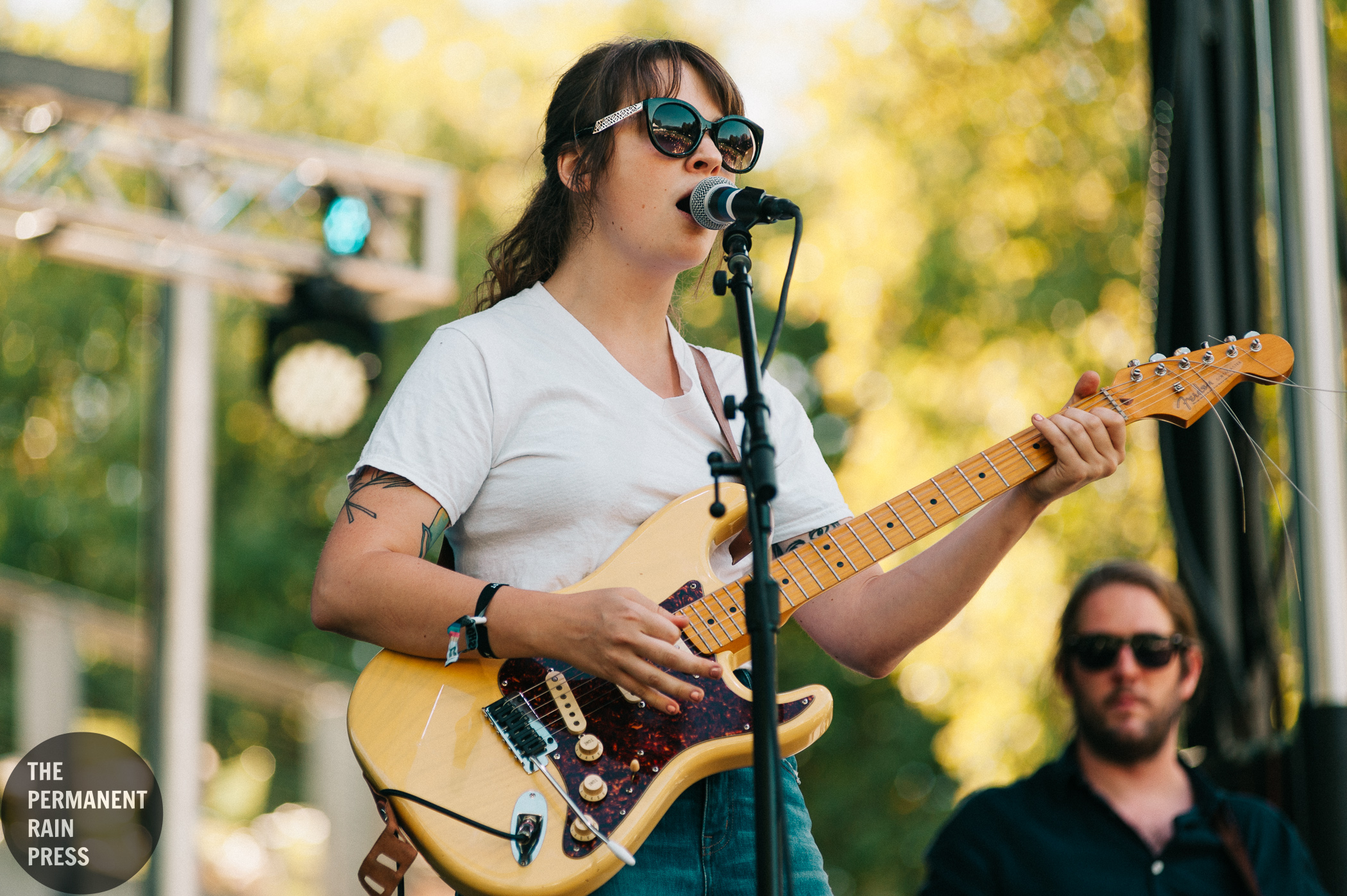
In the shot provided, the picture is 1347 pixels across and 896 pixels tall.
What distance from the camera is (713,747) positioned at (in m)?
1.99

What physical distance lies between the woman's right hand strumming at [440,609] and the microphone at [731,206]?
1.99ft

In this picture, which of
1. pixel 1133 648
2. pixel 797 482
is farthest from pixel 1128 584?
pixel 797 482

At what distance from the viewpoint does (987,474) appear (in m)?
2.29

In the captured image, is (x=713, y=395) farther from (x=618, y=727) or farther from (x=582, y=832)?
(x=582, y=832)

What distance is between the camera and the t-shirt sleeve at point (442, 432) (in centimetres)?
208

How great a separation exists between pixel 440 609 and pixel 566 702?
25cm

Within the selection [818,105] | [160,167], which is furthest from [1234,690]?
[818,105]

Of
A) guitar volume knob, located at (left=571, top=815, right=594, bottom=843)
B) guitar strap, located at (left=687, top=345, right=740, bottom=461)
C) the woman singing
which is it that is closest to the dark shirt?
the woman singing

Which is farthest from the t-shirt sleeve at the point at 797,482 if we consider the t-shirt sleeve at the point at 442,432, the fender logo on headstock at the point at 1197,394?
the fender logo on headstock at the point at 1197,394

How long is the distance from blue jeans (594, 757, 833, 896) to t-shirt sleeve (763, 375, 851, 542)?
469 mm

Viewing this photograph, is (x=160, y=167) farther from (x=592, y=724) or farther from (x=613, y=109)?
(x=592, y=724)

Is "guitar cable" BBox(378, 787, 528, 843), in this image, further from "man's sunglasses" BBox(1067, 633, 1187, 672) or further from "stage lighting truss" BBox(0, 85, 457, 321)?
"stage lighting truss" BBox(0, 85, 457, 321)

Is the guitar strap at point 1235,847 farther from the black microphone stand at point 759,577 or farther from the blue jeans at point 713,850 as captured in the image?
the black microphone stand at point 759,577

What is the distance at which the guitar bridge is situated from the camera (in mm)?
1990
